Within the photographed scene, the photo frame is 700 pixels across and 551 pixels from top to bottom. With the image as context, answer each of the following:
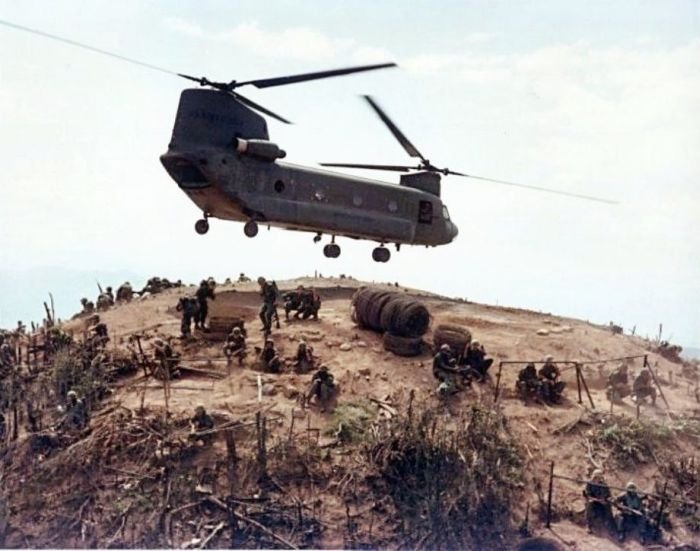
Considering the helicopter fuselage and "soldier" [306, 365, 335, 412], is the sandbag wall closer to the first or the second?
"soldier" [306, 365, 335, 412]

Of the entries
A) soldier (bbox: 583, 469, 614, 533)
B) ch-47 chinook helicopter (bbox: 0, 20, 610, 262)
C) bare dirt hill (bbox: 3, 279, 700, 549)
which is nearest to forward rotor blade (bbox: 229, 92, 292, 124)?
ch-47 chinook helicopter (bbox: 0, 20, 610, 262)

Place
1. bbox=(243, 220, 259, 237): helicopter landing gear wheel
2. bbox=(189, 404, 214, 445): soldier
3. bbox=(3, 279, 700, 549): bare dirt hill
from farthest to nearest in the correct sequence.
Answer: bbox=(243, 220, 259, 237): helicopter landing gear wheel
bbox=(189, 404, 214, 445): soldier
bbox=(3, 279, 700, 549): bare dirt hill

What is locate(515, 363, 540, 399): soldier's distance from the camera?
1373cm

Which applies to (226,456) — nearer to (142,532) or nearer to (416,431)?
(142,532)

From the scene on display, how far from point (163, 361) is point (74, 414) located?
1.78m

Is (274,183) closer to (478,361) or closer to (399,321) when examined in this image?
(399,321)

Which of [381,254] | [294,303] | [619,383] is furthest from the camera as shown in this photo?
[381,254]

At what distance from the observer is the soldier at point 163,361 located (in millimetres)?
13359

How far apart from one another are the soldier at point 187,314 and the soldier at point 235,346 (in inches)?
60.1

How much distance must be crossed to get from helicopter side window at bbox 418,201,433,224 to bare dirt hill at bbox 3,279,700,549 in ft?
20.1

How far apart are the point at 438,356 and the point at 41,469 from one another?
7.33 metres

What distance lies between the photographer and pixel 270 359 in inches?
548

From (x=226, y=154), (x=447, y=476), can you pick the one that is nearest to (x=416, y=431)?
(x=447, y=476)

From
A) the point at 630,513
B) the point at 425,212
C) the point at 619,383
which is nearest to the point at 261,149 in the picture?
the point at 425,212
